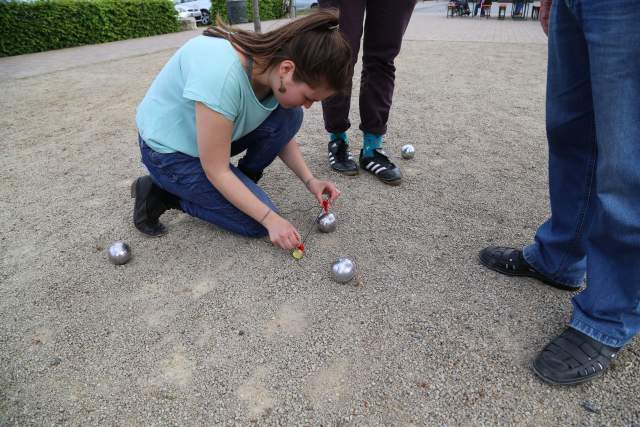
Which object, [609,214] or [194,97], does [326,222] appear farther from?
[609,214]

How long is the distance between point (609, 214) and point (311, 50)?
1.18m

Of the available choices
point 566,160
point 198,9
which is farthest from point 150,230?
point 198,9

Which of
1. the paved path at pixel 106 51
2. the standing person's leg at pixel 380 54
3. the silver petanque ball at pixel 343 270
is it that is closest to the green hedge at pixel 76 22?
the paved path at pixel 106 51

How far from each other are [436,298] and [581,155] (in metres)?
0.83

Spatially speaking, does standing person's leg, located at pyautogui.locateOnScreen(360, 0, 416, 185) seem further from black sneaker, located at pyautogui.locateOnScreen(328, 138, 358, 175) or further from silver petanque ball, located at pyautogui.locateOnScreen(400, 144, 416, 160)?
silver petanque ball, located at pyautogui.locateOnScreen(400, 144, 416, 160)

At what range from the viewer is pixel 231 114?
187cm

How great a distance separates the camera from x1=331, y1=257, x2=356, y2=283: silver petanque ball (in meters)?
2.07

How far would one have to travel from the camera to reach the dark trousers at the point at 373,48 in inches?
108

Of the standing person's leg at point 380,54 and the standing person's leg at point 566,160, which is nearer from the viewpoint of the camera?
the standing person's leg at point 566,160

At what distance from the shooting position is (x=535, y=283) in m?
2.05

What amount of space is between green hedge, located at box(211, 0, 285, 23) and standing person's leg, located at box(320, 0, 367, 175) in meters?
15.6

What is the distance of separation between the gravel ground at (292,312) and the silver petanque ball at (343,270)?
47 mm

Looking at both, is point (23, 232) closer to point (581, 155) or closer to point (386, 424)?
point (386, 424)

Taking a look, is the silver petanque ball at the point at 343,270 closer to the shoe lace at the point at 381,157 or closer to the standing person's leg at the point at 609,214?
the standing person's leg at the point at 609,214
